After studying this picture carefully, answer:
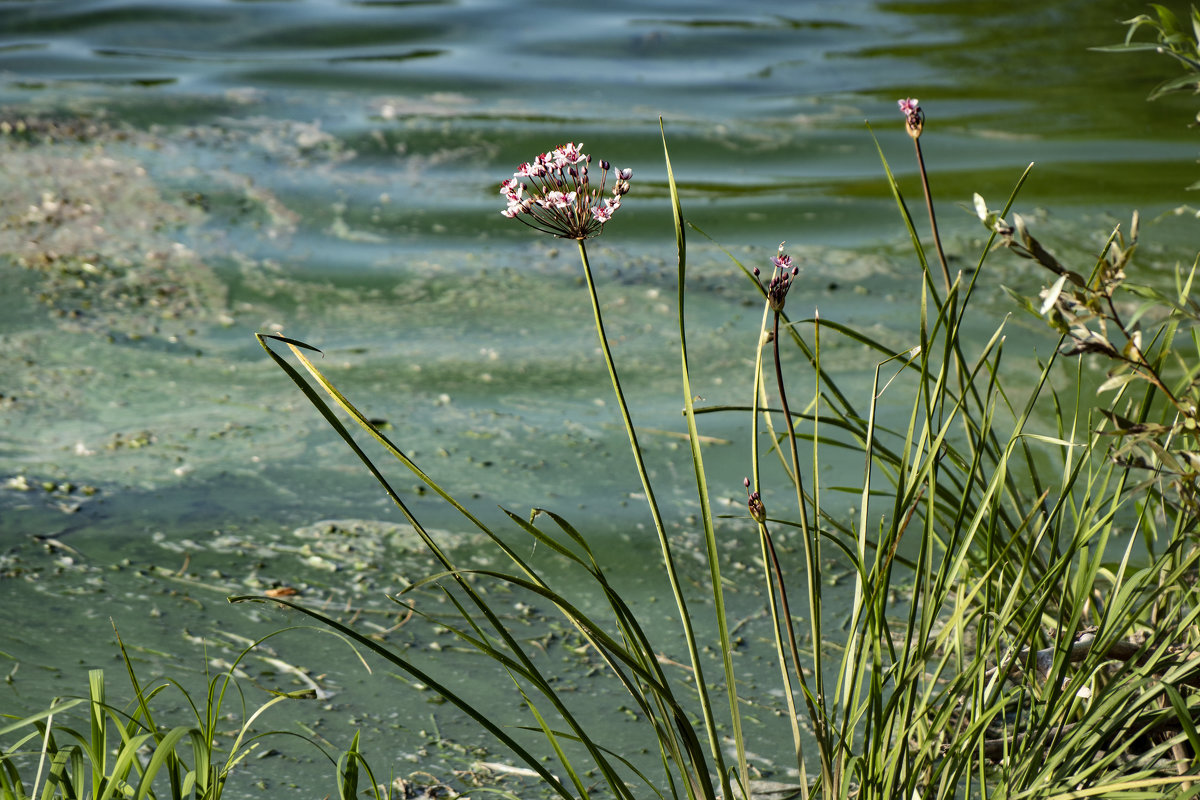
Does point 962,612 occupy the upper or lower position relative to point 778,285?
lower

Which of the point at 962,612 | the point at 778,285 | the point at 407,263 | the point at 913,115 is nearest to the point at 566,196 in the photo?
the point at 778,285

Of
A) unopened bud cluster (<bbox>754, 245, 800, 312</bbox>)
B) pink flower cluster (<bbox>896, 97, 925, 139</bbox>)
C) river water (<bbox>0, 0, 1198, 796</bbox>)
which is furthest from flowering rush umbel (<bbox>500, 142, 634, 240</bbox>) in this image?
river water (<bbox>0, 0, 1198, 796</bbox>)

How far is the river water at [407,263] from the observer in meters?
1.85

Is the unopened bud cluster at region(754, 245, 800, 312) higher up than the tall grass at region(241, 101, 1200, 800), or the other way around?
the unopened bud cluster at region(754, 245, 800, 312)

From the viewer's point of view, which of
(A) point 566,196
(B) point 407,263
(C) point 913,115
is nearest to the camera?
(A) point 566,196

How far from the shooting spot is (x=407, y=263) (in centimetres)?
340

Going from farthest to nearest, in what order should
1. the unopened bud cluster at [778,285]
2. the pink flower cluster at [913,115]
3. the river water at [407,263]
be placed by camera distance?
the river water at [407,263] → the pink flower cluster at [913,115] → the unopened bud cluster at [778,285]

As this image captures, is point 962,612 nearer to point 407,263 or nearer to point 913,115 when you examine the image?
point 913,115

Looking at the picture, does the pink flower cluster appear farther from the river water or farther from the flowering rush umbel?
the river water

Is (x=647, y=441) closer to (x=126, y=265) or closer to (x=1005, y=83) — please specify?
(x=126, y=265)

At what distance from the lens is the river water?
1.85 meters

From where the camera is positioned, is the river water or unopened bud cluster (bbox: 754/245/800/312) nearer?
unopened bud cluster (bbox: 754/245/800/312)

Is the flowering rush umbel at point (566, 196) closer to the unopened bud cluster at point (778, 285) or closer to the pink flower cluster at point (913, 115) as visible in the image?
the unopened bud cluster at point (778, 285)

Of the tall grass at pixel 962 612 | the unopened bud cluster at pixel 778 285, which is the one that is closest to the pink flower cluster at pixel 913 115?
the tall grass at pixel 962 612
